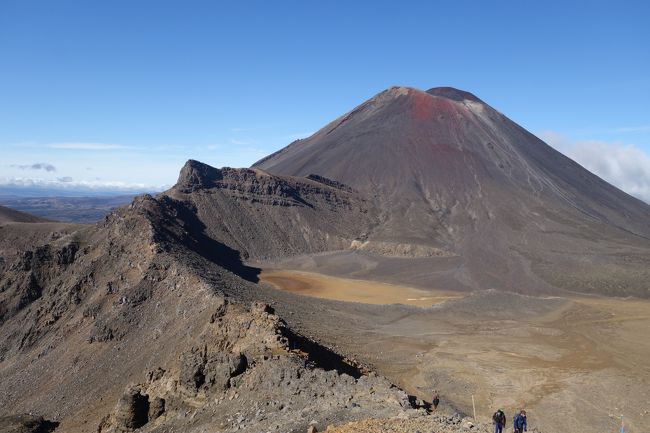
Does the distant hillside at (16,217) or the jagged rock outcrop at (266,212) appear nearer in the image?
the distant hillside at (16,217)

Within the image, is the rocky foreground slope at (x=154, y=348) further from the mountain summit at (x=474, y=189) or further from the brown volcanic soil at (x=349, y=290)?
the mountain summit at (x=474, y=189)

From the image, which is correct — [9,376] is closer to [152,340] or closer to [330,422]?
[152,340]

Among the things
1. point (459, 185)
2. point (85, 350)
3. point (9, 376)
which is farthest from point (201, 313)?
point (459, 185)

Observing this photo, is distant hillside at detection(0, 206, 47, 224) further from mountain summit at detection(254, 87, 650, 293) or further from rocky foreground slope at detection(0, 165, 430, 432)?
mountain summit at detection(254, 87, 650, 293)

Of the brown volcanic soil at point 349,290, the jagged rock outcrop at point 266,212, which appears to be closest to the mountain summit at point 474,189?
the jagged rock outcrop at point 266,212

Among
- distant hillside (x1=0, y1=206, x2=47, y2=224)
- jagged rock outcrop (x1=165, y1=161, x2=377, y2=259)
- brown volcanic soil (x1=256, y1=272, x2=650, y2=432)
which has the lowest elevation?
brown volcanic soil (x1=256, y1=272, x2=650, y2=432)

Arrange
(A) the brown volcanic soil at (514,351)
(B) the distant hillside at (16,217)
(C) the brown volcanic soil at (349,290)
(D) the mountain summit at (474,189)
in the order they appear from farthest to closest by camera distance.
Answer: (B) the distant hillside at (16,217) → (D) the mountain summit at (474,189) → (C) the brown volcanic soil at (349,290) → (A) the brown volcanic soil at (514,351)

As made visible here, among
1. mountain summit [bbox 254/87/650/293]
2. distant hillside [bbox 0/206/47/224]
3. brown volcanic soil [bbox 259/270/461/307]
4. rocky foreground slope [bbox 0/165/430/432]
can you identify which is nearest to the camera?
rocky foreground slope [bbox 0/165/430/432]

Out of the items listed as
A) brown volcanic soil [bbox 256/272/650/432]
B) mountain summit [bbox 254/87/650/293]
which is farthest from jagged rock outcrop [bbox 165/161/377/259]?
brown volcanic soil [bbox 256/272/650/432]
